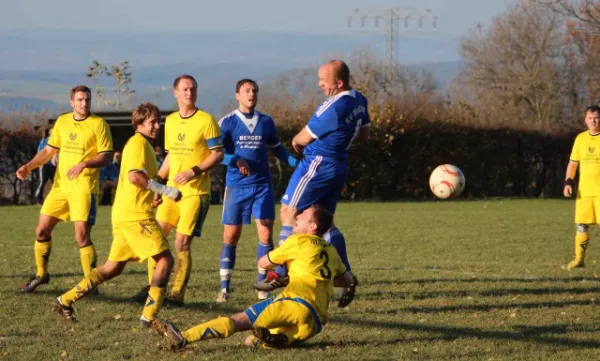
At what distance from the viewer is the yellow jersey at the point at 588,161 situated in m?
14.0

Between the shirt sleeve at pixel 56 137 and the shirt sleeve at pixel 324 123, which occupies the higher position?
the shirt sleeve at pixel 324 123

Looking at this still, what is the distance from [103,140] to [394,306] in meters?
3.41

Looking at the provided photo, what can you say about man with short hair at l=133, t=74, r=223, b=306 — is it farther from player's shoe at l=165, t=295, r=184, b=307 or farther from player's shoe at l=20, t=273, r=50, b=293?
player's shoe at l=20, t=273, r=50, b=293

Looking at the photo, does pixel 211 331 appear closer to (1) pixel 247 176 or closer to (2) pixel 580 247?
(1) pixel 247 176

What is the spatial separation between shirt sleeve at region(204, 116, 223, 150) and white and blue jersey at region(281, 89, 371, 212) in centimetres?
81

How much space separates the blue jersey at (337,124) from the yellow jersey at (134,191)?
5.17ft

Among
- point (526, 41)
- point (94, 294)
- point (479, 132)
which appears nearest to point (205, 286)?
point (94, 294)

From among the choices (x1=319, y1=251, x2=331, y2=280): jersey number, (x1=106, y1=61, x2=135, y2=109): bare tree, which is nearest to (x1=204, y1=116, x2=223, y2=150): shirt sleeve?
(x1=319, y1=251, x2=331, y2=280): jersey number

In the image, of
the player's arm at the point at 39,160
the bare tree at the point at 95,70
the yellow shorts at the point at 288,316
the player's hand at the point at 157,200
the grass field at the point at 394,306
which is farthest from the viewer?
the bare tree at the point at 95,70

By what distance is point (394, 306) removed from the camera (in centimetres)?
984

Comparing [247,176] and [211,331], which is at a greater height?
[247,176]

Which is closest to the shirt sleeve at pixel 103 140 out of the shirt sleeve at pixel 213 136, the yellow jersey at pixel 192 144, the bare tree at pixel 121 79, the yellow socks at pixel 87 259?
the yellow jersey at pixel 192 144

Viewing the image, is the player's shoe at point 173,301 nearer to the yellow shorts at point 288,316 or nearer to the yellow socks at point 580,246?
the yellow shorts at point 288,316

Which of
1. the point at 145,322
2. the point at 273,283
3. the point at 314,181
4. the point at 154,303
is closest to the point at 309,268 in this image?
the point at 273,283
